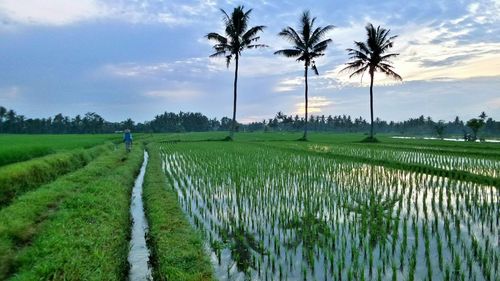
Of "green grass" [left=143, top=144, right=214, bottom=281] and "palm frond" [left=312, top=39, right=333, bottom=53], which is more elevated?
"palm frond" [left=312, top=39, right=333, bottom=53]

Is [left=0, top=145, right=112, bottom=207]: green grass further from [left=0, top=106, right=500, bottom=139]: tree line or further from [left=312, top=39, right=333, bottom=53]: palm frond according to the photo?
[left=0, top=106, right=500, bottom=139]: tree line

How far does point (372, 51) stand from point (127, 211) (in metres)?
32.4

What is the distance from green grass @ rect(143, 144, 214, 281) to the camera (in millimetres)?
4753

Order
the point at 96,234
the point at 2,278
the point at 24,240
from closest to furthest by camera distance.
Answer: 1. the point at 2,278
2. the point at 96,234
3. the point at 24,240

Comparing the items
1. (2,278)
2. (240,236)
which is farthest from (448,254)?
(2,278)

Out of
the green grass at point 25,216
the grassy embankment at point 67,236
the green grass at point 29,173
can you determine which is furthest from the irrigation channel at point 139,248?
the green grass at point 29,173

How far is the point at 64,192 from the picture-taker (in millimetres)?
10023

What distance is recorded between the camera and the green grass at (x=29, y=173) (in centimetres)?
1002

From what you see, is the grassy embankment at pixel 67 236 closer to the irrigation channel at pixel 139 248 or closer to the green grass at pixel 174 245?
the irrigation channel at pixel 139 248

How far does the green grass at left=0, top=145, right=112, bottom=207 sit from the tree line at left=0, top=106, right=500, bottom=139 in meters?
70.4

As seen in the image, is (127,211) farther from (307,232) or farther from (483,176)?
(483,176)

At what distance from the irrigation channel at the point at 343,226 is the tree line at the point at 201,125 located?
76.6m

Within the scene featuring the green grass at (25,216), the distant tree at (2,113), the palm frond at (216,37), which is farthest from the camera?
the distant tree at (2,113)

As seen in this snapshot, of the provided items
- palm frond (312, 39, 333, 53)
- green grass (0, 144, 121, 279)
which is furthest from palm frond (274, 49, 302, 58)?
green grass (0, 144, 121, 279)
